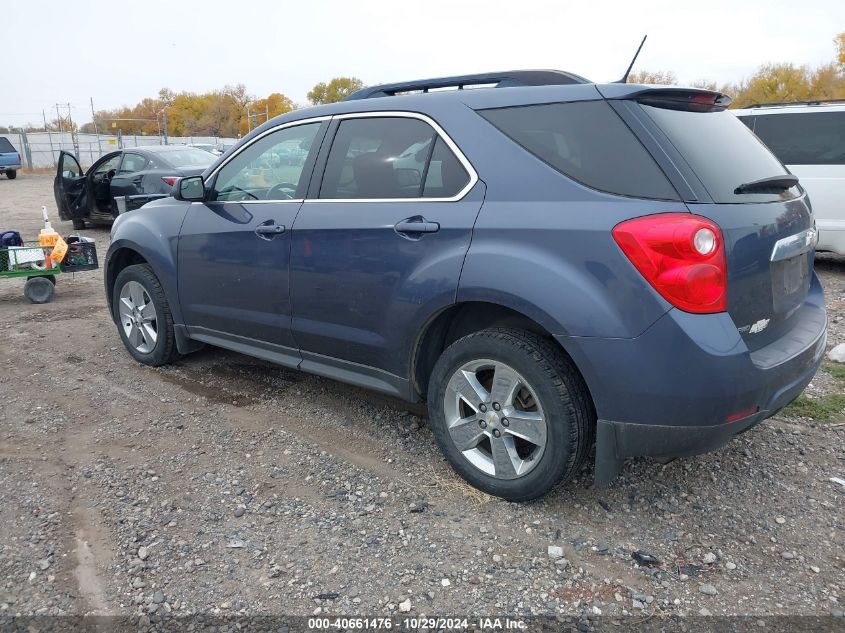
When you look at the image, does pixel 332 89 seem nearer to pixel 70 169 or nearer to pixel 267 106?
pixel 267 106

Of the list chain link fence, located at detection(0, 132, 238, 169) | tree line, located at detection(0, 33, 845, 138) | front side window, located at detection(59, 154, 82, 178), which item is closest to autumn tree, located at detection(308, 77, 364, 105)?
tree line, located at detection(0, 33, 845, 138)

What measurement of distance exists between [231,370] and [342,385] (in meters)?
0.94

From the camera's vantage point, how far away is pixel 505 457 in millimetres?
3029

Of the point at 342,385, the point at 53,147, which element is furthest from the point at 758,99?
the point at 342,385

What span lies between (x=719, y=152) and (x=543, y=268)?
36.2 inches

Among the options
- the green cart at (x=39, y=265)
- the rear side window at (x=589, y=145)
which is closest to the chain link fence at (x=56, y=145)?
the green cart at (x=39, y=265)

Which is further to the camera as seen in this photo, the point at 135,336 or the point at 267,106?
the point at 267,106

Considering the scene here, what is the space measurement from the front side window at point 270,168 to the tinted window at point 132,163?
8256mm

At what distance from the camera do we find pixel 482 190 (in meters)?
2.99

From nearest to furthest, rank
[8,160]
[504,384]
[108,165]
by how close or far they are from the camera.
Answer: [504,384]
[108,165]
[8,160]

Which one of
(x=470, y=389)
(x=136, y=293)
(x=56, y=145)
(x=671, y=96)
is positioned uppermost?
(x=56, y=145)

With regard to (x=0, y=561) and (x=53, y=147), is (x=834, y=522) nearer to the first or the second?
(x=0, y=561)

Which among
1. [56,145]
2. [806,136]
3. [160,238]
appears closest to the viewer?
[160,238]

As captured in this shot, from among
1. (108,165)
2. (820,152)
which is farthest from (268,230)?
(108,165)
